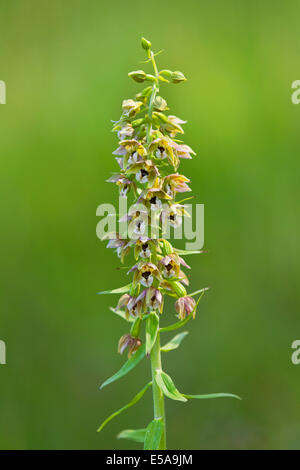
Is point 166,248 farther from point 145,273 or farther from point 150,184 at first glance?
point 150,184

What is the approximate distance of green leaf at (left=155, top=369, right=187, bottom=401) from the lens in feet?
6.01

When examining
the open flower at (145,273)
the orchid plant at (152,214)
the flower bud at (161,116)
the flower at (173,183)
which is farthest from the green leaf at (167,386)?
the flower bud at (161,116)

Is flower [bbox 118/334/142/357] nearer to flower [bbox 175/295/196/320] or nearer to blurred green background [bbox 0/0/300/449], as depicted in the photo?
flower [bbox 175/295/196/320]

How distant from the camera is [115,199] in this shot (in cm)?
364

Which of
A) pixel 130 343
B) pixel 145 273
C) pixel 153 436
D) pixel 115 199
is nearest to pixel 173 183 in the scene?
pixel 145 273

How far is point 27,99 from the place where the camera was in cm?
389

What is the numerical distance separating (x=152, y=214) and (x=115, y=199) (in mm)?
1843

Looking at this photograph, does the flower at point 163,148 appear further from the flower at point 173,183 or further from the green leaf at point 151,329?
the green leaf at point 151,329

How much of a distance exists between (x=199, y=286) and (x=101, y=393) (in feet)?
2.94

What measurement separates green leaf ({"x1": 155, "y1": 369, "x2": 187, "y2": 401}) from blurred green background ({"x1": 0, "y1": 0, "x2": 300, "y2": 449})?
1367 mm

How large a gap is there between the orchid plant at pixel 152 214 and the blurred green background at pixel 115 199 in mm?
1395

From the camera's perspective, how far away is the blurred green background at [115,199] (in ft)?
10.6

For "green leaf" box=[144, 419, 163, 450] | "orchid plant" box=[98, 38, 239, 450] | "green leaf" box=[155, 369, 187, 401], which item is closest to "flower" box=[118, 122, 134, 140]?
"orchid plant" box=[98, 38, 239, 450]

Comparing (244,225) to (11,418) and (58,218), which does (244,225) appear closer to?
(58,218)
